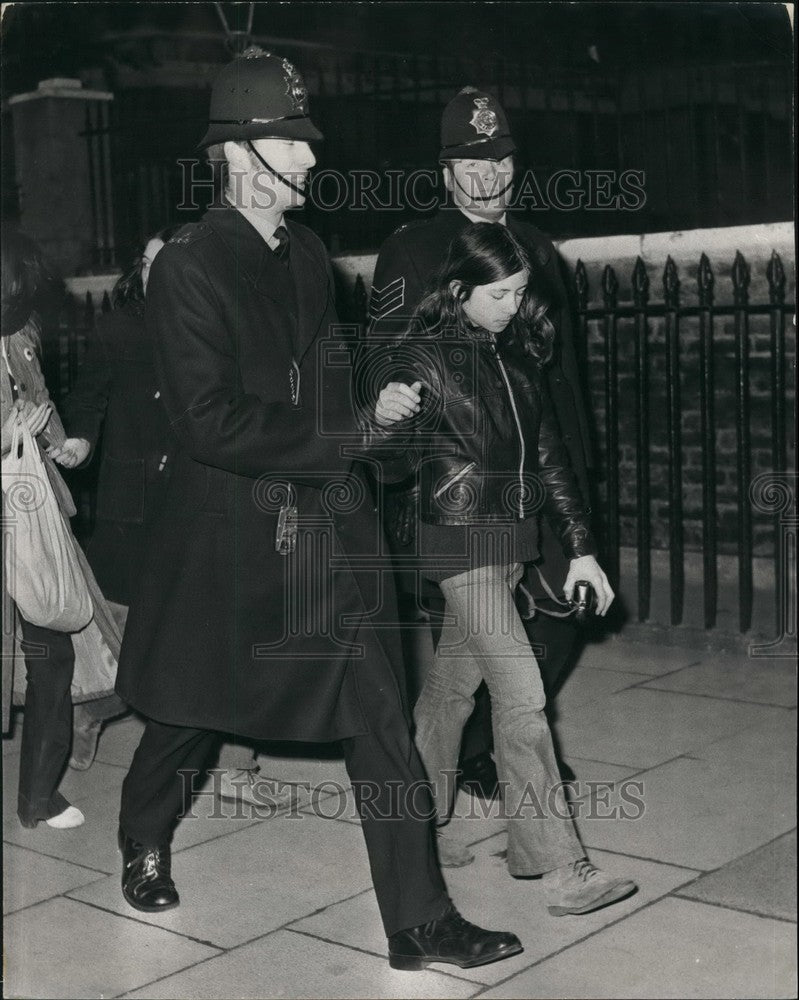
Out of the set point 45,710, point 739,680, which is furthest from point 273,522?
point 739,680

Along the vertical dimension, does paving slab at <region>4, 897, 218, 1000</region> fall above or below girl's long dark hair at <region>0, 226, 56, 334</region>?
below

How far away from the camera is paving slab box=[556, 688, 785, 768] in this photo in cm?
→ 523

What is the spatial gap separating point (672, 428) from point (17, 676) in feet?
11.7

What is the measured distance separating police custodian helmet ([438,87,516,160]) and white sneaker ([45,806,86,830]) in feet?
7.74

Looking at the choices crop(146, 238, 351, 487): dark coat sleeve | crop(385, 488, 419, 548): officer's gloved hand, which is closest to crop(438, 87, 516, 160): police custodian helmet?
crop(385, 488, 419, 548): officer's gloved hand

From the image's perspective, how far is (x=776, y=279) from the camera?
6.45 meters

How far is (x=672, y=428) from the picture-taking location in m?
6.90

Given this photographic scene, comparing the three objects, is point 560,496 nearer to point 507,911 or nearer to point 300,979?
point 507,911

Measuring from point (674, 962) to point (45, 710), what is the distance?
2092 millimetres

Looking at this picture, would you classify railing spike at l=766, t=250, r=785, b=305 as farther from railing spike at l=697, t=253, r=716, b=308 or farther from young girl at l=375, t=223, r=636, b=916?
young girl at l=375, t=223, r=636, b=916

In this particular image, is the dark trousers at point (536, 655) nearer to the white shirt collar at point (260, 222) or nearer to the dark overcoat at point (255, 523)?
the dark overcoat at point (255, 523)

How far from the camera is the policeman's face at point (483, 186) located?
4195 mm

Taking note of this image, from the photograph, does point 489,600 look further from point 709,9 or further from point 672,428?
point 709,9

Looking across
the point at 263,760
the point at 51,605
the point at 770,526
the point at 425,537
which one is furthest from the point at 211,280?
the point at 770,526
